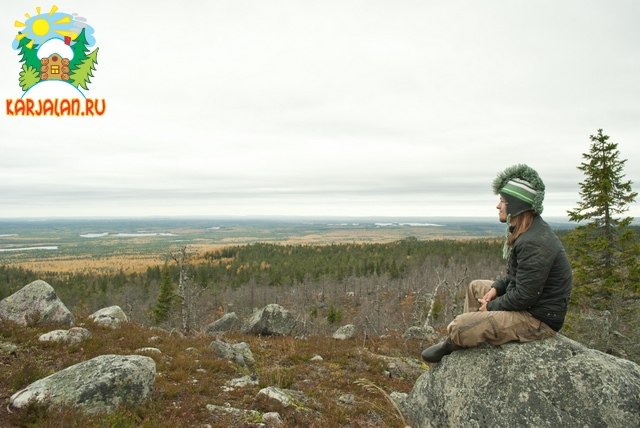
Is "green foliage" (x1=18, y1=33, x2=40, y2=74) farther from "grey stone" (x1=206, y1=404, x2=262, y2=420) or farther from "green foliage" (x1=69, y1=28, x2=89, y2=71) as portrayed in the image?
"grey stone" (x1=206, y1=404, x2=262, y2=420)

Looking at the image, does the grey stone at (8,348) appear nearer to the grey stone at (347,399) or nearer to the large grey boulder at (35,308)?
the large grey boulder at (35,308)

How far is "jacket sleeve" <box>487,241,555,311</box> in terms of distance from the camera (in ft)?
15.9

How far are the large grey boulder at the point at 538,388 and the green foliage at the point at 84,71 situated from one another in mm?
19060

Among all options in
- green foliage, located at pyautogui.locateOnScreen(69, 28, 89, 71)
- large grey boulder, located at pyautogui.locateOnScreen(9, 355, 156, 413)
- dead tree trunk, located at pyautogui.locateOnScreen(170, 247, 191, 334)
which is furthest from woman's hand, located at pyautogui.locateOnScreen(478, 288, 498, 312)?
green foliage, located at pyautogui.locateOnScreen(69, 28, 89, 71)

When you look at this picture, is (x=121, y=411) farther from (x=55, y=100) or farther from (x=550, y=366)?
(x=55, y=100)

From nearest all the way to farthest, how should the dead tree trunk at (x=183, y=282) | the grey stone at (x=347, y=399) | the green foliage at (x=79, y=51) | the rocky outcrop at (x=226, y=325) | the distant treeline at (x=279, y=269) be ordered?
the grey stone at (x=347, y=399) → the green foliage at (x=79, y=51) → the dead tree trunk at (x=183, y=282) → the rocky outcrop at (x=226, y=325) → the distant treeline at (x=279, y=269)

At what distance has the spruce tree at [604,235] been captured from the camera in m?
21.9

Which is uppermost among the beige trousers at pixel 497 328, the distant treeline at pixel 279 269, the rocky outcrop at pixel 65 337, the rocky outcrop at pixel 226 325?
the beige trousers at pixel 497 328

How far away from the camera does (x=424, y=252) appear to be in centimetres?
13575

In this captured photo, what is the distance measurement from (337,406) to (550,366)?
6.10m

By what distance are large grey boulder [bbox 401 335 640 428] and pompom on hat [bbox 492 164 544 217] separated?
2.23m

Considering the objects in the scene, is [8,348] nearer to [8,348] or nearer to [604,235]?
[8,348]

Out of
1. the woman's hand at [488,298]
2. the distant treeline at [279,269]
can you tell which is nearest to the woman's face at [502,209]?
the woman's hand at [488,298]

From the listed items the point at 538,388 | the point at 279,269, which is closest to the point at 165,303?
the point at 538,388
